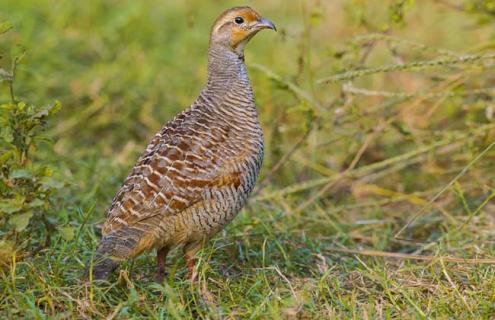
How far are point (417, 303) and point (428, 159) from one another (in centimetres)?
268

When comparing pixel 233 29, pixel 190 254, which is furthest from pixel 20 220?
pixel 233 29

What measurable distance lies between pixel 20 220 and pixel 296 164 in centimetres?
349

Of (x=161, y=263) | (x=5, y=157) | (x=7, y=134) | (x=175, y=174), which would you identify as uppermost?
(x=7, y=134)

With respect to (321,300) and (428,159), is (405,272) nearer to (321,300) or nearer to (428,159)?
(321,300)

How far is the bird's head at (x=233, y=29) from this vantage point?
192 inches

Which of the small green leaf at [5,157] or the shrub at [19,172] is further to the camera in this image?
the small green leaf at [5,157]

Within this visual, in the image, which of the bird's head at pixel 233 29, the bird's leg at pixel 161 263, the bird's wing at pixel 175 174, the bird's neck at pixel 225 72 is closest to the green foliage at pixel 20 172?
the bird's wing at pixel 175 174

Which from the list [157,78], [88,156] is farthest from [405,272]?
[157,78]

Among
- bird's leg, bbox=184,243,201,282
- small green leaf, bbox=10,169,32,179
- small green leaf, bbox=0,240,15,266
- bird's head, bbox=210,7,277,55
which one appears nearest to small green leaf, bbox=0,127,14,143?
small green leaf, bbox=10,169,32,179

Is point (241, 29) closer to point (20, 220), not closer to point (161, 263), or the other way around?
point (161, 263)

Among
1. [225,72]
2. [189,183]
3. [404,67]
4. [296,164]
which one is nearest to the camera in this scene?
[189,183]

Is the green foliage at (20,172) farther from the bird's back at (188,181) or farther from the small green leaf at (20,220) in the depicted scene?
the bird's back at (188,181)

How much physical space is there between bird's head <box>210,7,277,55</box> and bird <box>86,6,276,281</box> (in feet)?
0.83

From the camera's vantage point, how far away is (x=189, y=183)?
4.22m
